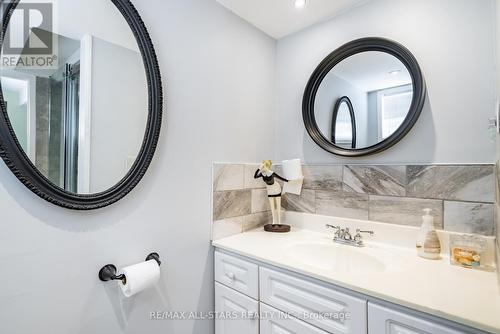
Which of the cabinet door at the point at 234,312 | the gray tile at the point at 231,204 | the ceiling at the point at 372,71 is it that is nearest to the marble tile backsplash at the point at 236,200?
the gray tile at the point at 231,204

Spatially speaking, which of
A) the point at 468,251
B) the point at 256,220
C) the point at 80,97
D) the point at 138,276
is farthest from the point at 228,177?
the point at 468,251

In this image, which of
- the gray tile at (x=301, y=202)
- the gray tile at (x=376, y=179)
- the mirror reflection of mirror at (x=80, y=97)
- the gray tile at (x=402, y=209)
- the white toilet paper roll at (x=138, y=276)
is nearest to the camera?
the mirror reflection of mirror at (x=80, y=97)

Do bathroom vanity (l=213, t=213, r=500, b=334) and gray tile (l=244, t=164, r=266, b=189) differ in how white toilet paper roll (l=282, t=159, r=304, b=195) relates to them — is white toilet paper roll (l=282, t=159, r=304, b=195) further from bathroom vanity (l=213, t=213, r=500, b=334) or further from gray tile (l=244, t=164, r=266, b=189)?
bathroom vanity (l=213, t=213, r=500, b=334)

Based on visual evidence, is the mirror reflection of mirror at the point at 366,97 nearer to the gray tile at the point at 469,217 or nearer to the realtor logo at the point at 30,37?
the gray tile at the point at 469,217

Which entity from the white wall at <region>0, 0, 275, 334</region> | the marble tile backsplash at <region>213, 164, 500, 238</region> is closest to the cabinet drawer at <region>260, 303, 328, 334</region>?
the white wall at <region>0, 0, 275, 334</region>

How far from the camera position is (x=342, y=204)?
152 cm

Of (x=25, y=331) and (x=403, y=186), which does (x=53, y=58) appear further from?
(x=403, y=186)

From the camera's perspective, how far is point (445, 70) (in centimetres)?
121

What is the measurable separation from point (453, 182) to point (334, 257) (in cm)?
68

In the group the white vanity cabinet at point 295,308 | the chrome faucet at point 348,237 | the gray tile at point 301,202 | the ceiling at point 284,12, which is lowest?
the white vanity cabinet at point 295,308

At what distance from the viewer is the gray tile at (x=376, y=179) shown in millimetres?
1320

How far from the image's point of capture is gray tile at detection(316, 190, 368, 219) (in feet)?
4.74

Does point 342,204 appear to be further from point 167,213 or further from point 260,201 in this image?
point 167,213

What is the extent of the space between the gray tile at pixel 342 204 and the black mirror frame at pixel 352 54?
26 centimetres
